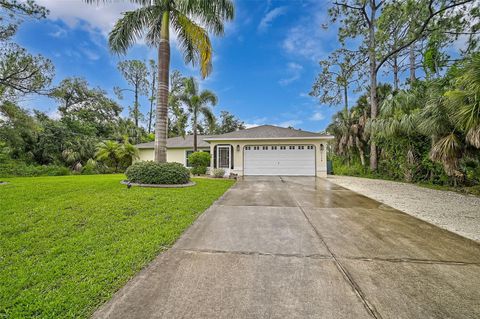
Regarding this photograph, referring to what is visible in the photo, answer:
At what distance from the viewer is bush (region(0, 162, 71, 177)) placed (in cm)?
1276

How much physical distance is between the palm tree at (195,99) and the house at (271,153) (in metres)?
2.01

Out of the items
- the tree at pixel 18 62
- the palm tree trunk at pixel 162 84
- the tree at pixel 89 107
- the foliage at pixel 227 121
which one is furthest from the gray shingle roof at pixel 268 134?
the foliage at pixel 227 121

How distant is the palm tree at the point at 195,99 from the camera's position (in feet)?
44.9

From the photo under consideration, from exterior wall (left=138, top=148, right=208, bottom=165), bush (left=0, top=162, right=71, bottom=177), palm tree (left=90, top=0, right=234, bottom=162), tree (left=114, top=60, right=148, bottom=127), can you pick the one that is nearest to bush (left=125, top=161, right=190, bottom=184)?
palm tree (left=90, top=0, right=234, bottom=162)

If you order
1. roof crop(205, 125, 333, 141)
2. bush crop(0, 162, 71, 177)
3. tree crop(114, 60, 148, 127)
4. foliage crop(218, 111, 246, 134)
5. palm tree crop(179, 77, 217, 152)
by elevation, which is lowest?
bush crop(0, 162, 71, 177)

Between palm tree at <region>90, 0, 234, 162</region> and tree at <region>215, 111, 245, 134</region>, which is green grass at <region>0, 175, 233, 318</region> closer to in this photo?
palm tree at <region>90, 0, 234, 162</region>

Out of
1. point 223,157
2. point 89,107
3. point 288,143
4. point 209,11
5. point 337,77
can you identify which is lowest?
point 223,157

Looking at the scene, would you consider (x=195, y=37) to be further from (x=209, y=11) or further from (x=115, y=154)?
(x=115, y=154)

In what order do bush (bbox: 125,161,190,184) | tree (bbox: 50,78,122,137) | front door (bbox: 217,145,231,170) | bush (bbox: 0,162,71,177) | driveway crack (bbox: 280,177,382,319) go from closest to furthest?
1. driveway crack (bbox: 280,177,382,319)
2. bush (bbox: 125,161,190,184)
3. bush (bbox: 0,162,71,177)
4. front door (bbox: 217,145,231,170)
5. tree (bbox: 50,78,122,137)

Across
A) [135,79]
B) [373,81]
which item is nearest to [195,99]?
[373,81]

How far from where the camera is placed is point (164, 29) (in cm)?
796

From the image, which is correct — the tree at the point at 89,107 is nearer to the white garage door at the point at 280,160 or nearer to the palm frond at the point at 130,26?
the palm frond at the point at 130,26

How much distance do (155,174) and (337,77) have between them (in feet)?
57.1

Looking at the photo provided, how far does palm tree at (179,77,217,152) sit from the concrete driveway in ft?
36.6
